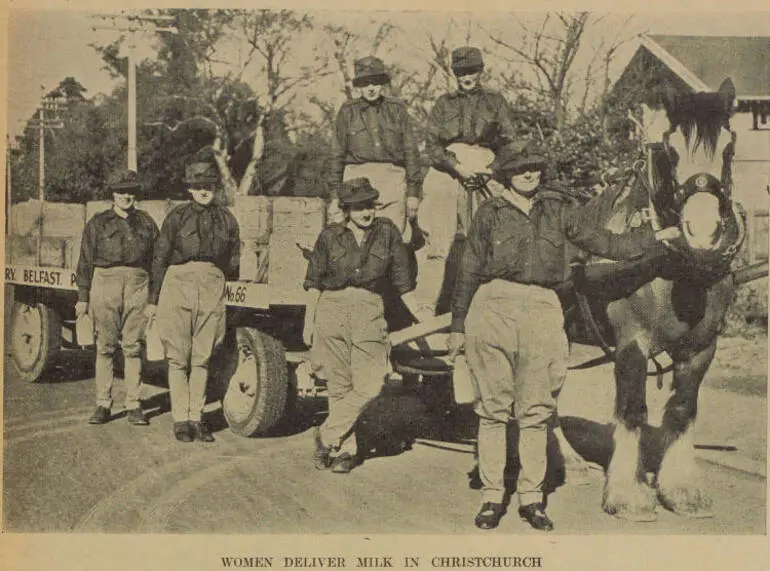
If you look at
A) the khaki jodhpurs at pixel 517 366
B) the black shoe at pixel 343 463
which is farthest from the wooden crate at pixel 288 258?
the khaki jodhpurs at pixel 517 366

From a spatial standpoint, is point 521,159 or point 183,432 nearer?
point 521,159

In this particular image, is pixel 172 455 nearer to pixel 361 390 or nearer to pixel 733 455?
pixel 361 390

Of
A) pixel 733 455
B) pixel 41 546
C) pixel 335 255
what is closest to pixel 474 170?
pixel 335 255

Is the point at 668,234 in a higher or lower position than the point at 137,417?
higher

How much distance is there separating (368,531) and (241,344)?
1.62 m

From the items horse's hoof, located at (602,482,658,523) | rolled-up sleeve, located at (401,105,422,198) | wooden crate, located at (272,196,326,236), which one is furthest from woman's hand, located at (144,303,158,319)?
horse's hoof, located at (602,482,658,523)

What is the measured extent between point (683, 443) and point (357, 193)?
2257mm

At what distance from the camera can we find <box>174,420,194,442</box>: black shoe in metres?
6.29

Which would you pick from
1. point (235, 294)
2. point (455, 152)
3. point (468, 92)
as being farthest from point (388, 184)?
point (235, 294)

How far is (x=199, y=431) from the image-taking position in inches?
249

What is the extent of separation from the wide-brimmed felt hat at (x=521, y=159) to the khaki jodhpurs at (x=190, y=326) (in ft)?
6.82

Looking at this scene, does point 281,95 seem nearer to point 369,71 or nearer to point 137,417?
point 369,71

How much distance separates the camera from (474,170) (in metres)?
5.95

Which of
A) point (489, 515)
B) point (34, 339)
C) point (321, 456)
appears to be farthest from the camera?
point (34, 339)
